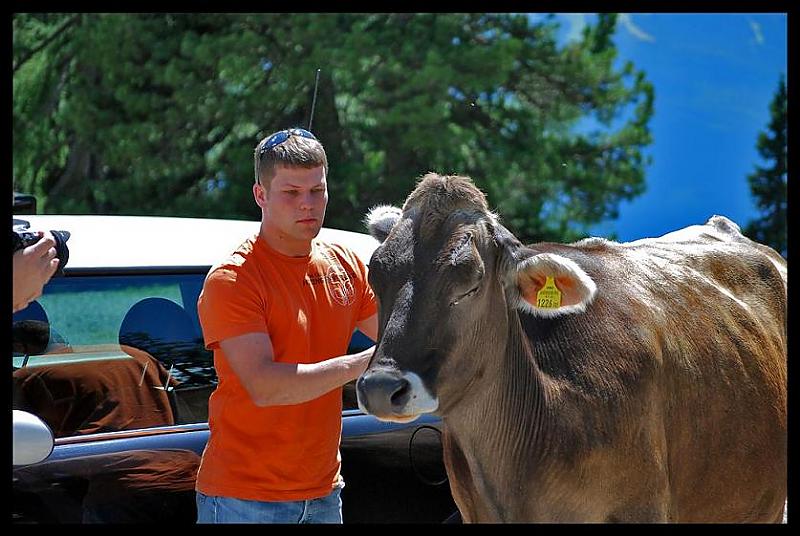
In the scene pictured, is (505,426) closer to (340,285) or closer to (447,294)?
(447,294)

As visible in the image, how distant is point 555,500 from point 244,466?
105 centimetres

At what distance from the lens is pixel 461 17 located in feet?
43.5

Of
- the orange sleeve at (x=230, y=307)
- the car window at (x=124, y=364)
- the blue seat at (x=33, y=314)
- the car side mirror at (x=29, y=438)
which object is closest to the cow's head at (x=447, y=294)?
the orange sleeve at (x=230, y=307)

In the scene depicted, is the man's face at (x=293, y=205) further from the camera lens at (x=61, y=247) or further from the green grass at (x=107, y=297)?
the green grass at (x=107, y=297)

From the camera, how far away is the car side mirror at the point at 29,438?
314cm

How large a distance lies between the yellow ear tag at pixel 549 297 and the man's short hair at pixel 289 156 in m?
0.89

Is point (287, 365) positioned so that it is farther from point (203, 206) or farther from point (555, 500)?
point (203, 206)

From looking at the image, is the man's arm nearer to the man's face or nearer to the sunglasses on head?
the man's face

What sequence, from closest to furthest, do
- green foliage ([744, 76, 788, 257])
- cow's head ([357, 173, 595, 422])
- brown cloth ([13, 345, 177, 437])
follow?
cow's head ([357, 173, 595, 422])
brown cloth ([13, 345, 177, 437])
green foliage ([744, 76, 788, 257])

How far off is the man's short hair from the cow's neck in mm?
884

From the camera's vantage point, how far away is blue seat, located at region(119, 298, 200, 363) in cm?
429

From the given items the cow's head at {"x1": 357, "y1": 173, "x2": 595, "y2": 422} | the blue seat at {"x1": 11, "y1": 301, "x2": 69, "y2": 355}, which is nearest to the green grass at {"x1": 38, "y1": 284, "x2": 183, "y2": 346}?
the blue seat at {"x1": 11, "y1": 301, "x2": 69, "y2": 355}

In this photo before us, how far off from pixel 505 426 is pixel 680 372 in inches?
30.1

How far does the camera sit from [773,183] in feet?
51.4
